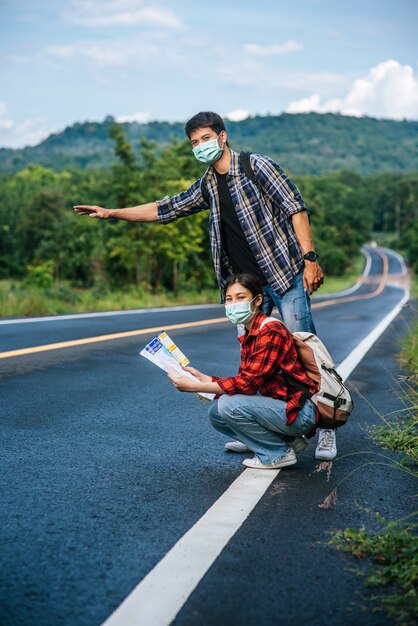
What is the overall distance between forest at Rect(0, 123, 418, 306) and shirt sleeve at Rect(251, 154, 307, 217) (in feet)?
60.5

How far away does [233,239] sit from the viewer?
5098mm

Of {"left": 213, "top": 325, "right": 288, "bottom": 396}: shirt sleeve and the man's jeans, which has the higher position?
the man's jeans

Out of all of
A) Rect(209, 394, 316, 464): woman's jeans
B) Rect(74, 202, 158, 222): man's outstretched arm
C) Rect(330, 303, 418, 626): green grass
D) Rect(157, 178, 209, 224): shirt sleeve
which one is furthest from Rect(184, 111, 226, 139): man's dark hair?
Rect(330, 303, 418, 626): green grass

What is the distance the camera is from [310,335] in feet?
15.2

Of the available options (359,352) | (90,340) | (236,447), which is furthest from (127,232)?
(236,447)

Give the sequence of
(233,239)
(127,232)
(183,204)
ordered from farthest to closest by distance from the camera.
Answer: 1. (127,232)
2. (183,204)
3. (233,239)

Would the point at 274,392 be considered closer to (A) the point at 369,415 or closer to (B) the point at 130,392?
(A) the point at 369,415

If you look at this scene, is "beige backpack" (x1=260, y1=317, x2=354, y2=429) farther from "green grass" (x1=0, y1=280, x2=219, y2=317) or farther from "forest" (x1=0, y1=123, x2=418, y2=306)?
"forest" (x1=0, y1=123, x2=418, y2=306)

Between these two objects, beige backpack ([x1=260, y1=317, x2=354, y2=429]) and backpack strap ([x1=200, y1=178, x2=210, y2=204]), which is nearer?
beige backpack ([x1=260, y1=317, x2=354, y2=429])

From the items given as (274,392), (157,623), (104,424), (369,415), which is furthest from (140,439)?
(157,623)

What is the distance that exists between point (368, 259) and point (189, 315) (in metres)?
100

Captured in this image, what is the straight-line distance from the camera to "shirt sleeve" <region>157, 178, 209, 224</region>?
5.26 m

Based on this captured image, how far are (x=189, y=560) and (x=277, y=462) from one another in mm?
1554

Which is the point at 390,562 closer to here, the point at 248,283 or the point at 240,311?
the point at 240,311
